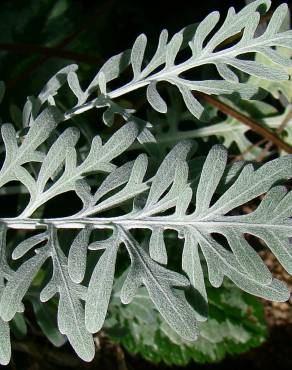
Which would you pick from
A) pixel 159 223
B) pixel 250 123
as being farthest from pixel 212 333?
pixel 159 223

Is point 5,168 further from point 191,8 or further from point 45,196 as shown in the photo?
point 191,8

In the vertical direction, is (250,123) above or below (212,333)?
above

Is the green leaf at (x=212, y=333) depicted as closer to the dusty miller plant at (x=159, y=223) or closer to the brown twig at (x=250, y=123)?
the brown twig at (x=250, y=123)

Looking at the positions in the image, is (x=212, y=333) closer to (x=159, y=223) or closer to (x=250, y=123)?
(x=250, y=123)

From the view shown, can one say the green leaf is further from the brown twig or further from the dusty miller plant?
Answer: the dusty miller plant

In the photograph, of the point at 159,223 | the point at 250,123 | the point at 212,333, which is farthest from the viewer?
the point at 212,333

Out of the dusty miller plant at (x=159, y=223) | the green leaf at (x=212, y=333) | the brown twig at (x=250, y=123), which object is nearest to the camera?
the dusty miller plant at (x=159, y=223)

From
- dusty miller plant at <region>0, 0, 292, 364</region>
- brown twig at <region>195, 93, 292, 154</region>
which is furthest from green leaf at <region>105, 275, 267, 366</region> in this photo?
dusty miller plant at <region>0, 0, 292, 364</region>

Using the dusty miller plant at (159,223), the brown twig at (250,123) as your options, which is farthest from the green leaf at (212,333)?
the dusty miller plant at (159,223)

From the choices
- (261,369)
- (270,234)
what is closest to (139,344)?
(261,369)
